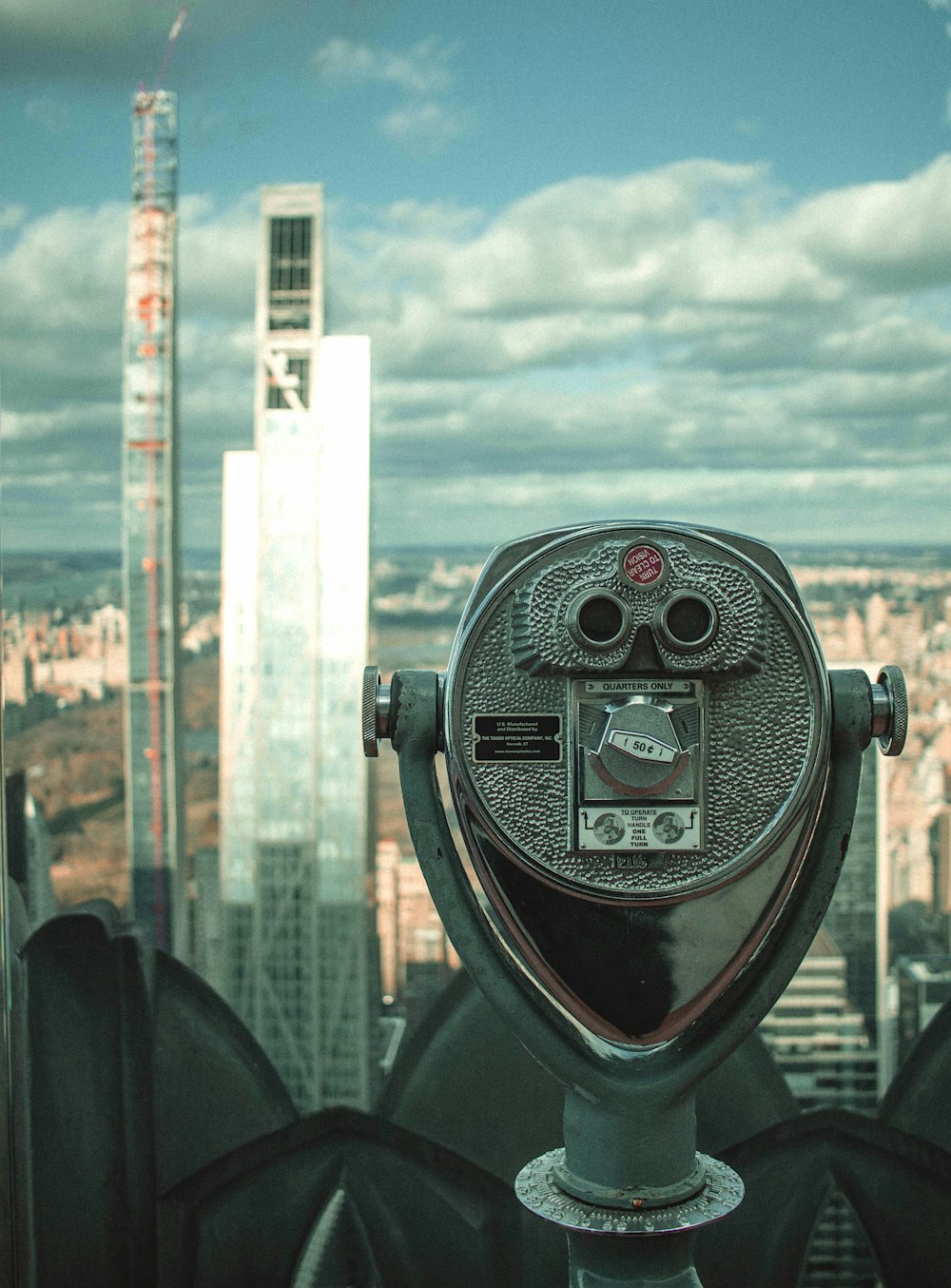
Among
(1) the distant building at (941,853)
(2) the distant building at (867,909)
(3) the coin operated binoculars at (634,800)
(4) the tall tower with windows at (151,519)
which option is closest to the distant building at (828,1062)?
(2) the distant building at (867,909)

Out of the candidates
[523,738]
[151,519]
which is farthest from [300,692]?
[523,738]

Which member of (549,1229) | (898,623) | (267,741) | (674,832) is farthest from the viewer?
(267,741)

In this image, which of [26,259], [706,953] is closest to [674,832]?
[706,953]

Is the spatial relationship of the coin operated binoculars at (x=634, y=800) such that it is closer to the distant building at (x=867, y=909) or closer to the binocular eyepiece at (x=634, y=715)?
the binocular eyepiece at (x=634, y=715)

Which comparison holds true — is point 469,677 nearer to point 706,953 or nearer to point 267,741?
point 706,953

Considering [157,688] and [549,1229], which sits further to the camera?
[157,688]

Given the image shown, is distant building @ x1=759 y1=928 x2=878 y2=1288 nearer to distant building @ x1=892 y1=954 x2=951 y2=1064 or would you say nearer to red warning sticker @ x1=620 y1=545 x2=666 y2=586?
distant building @ x1=892 y1=954 x2=951 y2=1064

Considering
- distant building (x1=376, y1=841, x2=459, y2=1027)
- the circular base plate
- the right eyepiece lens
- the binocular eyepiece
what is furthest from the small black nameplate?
distant building (x1=376, y1=841, x2=459, y2=1027)
